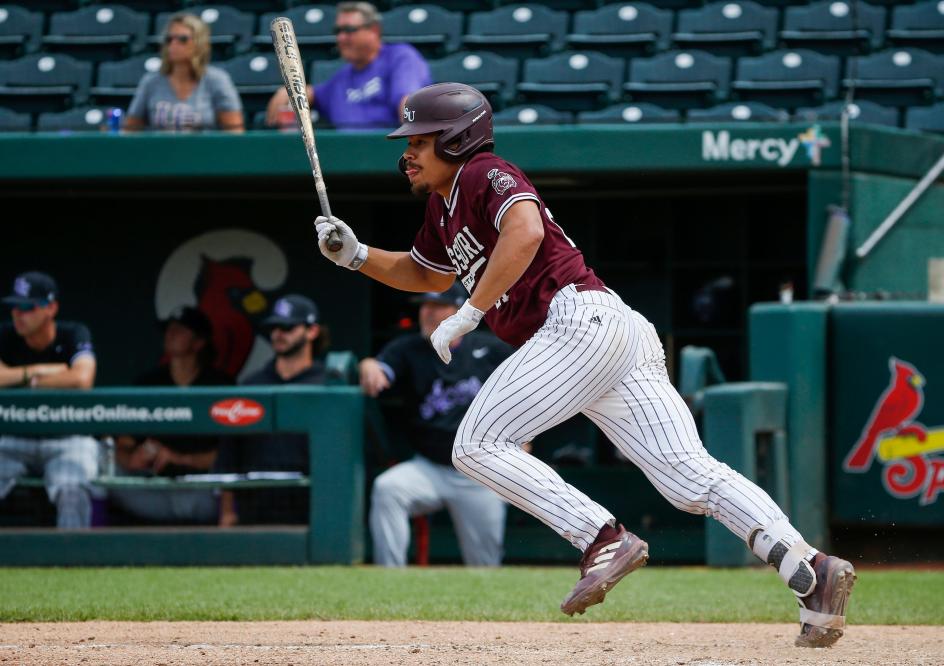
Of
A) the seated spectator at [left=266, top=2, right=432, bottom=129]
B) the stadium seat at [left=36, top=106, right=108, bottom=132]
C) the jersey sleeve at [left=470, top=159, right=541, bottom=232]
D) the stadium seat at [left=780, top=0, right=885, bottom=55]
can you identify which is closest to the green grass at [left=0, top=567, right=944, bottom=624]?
the jersey sleeve at [left=470, top=159, right=541, bottom=232]

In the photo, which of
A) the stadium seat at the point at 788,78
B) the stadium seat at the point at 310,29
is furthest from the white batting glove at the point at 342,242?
the stadium seat at the point at 310,29

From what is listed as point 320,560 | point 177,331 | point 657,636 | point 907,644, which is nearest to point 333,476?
point 320,560

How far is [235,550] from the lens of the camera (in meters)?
6.81

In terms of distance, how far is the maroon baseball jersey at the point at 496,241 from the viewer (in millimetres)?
3814

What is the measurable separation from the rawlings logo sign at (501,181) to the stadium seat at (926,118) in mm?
5392

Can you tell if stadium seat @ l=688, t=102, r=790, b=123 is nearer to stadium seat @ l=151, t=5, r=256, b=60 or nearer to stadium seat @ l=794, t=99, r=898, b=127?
stadium seat @ l=794, t=99, r=898, b=127

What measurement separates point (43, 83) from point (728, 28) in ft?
14.8

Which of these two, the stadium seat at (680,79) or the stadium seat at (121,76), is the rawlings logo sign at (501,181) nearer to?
the stadium seat at (680,79)

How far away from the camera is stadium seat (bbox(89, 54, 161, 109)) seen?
927 centimetres

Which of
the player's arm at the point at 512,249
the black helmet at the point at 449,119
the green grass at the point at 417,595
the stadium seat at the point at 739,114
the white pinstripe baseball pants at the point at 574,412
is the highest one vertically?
the stadium seat at the point at 739,114

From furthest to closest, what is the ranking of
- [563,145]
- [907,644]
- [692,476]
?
[563,145], [907,644], [692,476]

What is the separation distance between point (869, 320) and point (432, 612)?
9.59 ft

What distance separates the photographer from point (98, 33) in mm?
9945

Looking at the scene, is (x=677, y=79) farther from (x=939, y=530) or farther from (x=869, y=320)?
(x=939, y=530)
